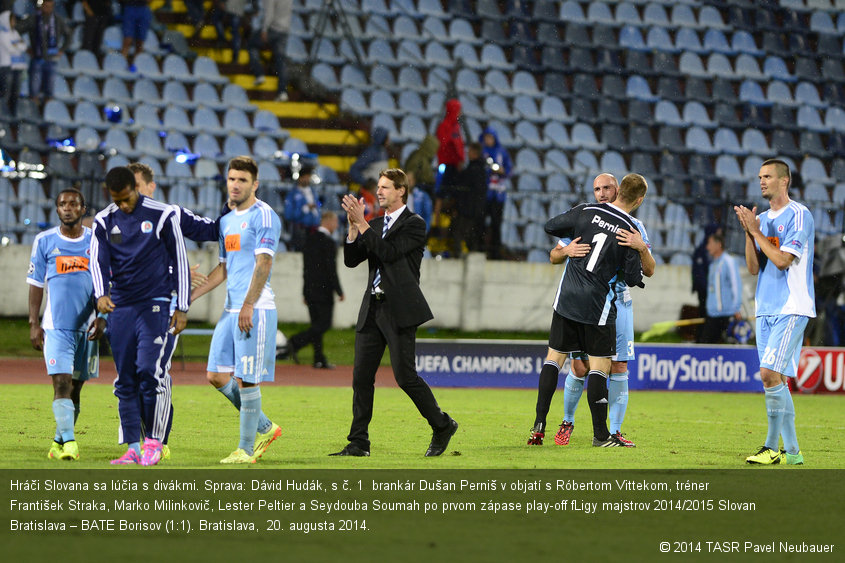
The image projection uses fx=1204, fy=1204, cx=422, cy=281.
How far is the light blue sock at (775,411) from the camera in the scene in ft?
28.8

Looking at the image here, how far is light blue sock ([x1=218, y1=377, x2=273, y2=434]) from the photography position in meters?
8.31

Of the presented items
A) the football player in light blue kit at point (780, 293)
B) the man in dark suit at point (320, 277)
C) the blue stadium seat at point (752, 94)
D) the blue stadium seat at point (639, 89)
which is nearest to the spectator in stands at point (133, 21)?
the man in dark suit at point (320, 277)

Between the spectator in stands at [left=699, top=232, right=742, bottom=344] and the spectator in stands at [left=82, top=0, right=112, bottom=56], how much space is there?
11730 millimetres

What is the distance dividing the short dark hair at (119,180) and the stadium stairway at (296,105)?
1492 cm

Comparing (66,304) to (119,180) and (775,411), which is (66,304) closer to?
(119,180)

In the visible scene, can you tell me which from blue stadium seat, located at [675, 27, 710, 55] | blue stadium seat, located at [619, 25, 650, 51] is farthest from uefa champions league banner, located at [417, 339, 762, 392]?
blue stadium seat, located at [675, 27, 710, 55]

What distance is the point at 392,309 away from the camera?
27.8ft

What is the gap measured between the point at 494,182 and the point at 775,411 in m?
12.1

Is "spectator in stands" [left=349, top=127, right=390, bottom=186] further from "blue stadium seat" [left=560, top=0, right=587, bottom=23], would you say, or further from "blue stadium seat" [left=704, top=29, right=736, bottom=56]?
"blue stadium seat" [left=704, top=29, right=736, bottom=56]

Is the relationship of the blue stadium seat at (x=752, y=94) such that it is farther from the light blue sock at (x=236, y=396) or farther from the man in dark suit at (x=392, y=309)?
the light blue sock at (x=236, y=396)

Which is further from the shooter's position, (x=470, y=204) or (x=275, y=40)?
(x=275, y=40)

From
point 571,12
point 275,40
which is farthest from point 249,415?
point 571,12
